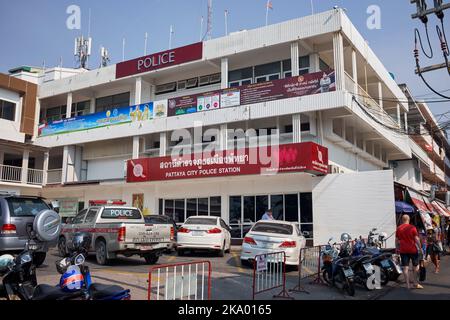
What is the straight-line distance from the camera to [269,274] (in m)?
9.25

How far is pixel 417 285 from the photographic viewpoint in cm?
1038

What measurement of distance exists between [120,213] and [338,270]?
718 cm

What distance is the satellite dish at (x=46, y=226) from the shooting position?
30.9 feet

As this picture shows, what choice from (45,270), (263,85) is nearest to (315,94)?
(263,85)

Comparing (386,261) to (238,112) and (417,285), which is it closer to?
(417,285)

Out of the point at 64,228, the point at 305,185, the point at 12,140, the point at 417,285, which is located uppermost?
the point at 12,140

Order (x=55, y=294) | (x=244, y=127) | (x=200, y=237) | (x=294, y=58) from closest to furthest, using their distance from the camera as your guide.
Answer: (x=55, y=294), (x=200, y=237), (x=294, y=58), (x=244, y=127)

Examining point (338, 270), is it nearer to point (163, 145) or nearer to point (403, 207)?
point (403, 207)

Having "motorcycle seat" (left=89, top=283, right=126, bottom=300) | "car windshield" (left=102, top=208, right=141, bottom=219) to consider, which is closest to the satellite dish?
"car windshield" (left=102, top=208, right=141, bottom=219)

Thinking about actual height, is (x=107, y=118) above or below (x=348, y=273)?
above

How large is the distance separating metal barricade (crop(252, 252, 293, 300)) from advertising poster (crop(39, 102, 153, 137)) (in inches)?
666

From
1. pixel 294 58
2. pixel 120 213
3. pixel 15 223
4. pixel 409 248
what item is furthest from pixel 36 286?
pixel 294 58

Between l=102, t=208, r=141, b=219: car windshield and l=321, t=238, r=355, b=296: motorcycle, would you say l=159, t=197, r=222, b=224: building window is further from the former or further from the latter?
l=321, t=238, r=355, b=296: motorcycle

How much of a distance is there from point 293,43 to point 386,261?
13106 mm
